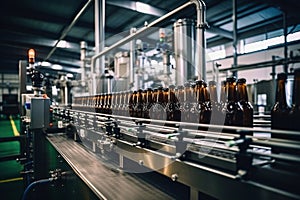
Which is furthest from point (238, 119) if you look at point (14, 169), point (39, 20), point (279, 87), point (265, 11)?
point (39, 20)

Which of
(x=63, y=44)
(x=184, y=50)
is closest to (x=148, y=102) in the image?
(x=184, y=50)

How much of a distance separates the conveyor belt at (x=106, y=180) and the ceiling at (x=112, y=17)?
8.34ft

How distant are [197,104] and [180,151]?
0.22 metres

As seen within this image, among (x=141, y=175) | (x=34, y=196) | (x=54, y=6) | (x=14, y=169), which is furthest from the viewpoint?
(x=54, y=6)

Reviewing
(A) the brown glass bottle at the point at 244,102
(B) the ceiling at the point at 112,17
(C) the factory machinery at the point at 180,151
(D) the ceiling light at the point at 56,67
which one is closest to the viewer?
(C) the factory machinery at the point at 180,151

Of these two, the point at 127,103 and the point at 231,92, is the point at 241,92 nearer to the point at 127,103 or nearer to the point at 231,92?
→ the point at 231,92

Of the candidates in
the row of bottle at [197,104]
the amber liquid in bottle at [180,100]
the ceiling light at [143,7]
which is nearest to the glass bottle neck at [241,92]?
the row of bottle at [197,104]

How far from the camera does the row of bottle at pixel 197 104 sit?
0.71m

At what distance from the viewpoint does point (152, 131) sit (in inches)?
31.3

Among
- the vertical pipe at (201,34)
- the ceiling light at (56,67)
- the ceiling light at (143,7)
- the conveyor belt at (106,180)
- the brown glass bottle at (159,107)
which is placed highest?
the ceiling light at (143,7)

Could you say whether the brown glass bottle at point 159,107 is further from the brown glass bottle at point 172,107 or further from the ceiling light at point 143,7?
the ceiling light at point 143,7

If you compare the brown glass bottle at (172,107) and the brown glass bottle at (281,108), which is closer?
the brown glass bottle at (281,108)

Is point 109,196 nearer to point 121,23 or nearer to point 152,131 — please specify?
point 152,131

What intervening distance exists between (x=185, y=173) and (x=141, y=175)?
0.40 metres
